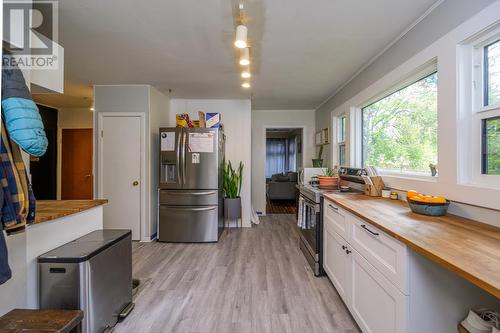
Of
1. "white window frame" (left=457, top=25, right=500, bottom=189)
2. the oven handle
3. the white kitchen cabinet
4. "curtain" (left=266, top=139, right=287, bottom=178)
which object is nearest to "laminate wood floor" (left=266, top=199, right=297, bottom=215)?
the oven handle

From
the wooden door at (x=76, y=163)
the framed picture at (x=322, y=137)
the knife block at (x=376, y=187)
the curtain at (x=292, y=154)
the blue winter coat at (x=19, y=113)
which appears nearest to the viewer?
the blue winter coat at (x=19, y=113)

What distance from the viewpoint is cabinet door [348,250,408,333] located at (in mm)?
1196

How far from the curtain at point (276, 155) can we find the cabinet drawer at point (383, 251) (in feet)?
28.2

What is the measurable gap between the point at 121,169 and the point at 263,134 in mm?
2984

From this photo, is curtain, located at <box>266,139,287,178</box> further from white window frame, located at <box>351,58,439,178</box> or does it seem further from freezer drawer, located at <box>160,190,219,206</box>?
white window frame, located at <box>351,58,439,178</box>

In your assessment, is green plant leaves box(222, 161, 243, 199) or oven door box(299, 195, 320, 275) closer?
oven door box(299, 195, 320, 275)

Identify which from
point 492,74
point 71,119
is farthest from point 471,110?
point 71,119

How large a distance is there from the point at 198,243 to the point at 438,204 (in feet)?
9.78

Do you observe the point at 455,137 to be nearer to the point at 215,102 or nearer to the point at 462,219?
the point at 462,219

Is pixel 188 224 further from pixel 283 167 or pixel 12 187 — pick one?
pixel 283 167

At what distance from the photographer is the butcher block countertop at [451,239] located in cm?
84

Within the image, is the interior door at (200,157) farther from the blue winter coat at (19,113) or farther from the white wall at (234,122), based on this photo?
the blue winter coat at (19,113)

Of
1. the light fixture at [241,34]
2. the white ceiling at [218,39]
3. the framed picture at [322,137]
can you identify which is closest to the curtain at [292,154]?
the framed picture at [322,137]

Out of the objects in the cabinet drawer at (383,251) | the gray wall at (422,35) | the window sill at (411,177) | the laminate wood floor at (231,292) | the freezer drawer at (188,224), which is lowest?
the laminate wood floor at (231,292)
